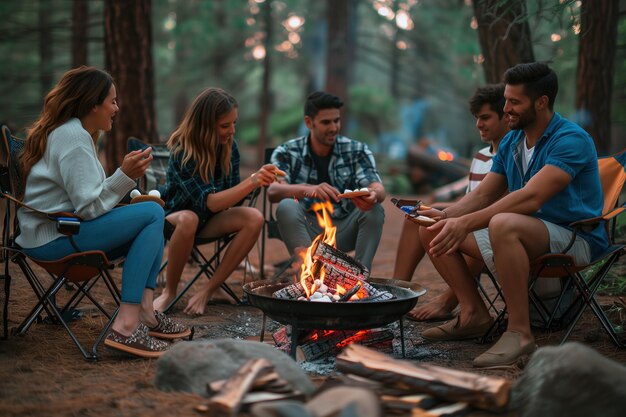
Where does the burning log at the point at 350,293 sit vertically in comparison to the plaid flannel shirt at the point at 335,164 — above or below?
below

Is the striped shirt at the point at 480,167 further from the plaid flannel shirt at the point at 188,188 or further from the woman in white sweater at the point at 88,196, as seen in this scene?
the woman in white sweater at the point at 88,196

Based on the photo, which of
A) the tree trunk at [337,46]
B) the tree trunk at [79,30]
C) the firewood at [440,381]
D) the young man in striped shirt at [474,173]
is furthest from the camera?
the tree trunk at [337,46]

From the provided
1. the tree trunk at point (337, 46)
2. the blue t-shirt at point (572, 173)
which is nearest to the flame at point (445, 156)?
the tree trunk at point (337, 46)

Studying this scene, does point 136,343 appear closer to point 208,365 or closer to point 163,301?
point 208,365

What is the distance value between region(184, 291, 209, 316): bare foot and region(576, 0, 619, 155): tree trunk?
12.8 feet

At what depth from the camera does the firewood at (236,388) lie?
2465 mm

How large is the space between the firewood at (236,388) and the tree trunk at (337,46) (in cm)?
1221

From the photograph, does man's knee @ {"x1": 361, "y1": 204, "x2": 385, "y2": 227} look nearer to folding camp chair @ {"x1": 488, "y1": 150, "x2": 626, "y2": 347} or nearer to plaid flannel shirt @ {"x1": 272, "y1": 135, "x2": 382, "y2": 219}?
plaid flannel shirt @ {"x1": 272, "y1": 135, "x2": 382, "y2": 219}

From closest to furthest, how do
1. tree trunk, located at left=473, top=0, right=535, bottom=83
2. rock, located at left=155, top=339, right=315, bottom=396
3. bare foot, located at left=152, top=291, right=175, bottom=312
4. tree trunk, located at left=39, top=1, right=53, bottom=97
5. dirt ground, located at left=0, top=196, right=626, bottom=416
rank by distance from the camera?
dirt ground, located at left=0, top=196, right=626, bottom=416 < rock, located at left=155, top=339, right=315, bottom=396 < bare foot, located at left=152, top=291, right=175, bottom=312 < tree trunk, located at left=473, top=0, right=535, bottom=83 < tree trunk, located at left=39, top=1, right=53, bottom=97

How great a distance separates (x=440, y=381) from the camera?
264 centimetres

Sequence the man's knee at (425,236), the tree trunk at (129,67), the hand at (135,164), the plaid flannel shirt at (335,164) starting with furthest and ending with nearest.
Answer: the tree trunk at (129,67) → the plaid flannel shirt at (335,164) → the man's knee at (425,236) → the hand at (135,164)

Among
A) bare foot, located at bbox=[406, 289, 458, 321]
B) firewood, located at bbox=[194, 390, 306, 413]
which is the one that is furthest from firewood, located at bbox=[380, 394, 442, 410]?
bare foot, located at bbox=[406, 289, 458, 321]

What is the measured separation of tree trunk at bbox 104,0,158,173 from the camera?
6684 mm

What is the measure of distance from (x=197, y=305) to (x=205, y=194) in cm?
74
